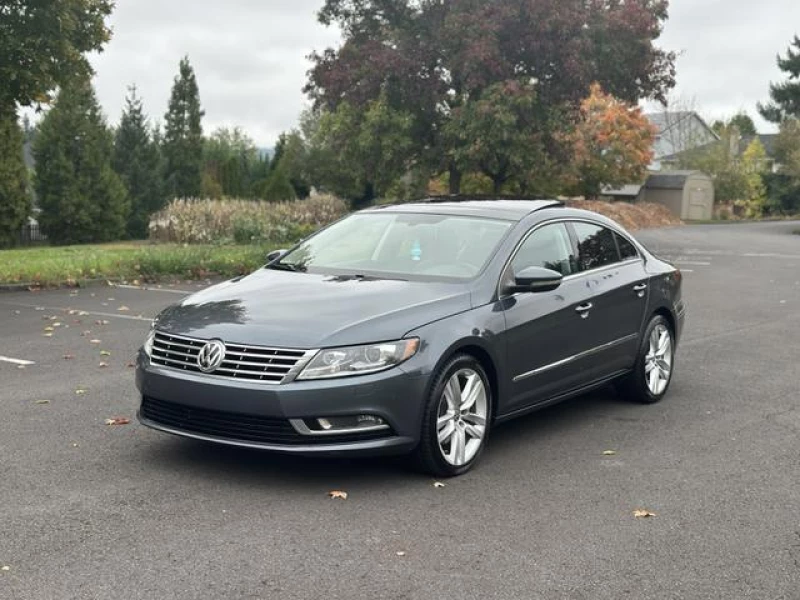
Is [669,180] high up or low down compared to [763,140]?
down

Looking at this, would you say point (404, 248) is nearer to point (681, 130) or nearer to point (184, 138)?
point (184, 138)

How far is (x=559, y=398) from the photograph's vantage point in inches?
263

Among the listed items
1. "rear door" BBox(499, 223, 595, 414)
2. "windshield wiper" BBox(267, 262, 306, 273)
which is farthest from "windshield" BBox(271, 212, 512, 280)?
"rear door" BBox(499, 223, 595, 414)

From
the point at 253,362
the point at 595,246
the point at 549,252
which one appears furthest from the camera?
the point at 595,246

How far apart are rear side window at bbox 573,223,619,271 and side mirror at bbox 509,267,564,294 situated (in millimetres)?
1018

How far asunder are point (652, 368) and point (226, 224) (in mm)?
20353

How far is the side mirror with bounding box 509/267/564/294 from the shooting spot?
6055 mm


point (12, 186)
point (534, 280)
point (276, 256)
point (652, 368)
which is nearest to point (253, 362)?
point (534, 280)

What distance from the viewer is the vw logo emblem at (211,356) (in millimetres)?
5250

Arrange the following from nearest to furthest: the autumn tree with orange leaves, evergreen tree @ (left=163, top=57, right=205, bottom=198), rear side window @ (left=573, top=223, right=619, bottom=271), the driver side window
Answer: the driver side window → rear side window @ (left=573, top=223, right=619, bottom=271) → evergreen tree @ (left=163, top=57, right=205, bottom=198) → the autumn tree with orange leaves

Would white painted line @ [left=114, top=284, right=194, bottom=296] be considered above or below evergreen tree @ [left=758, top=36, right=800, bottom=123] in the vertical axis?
below

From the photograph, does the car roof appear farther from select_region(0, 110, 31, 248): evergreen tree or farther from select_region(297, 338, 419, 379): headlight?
select_region(0, 110, 31, 248): evergreen tree

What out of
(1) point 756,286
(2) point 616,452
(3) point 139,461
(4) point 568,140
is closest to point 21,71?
(3) point 139,461

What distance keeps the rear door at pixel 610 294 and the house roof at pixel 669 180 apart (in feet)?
179
